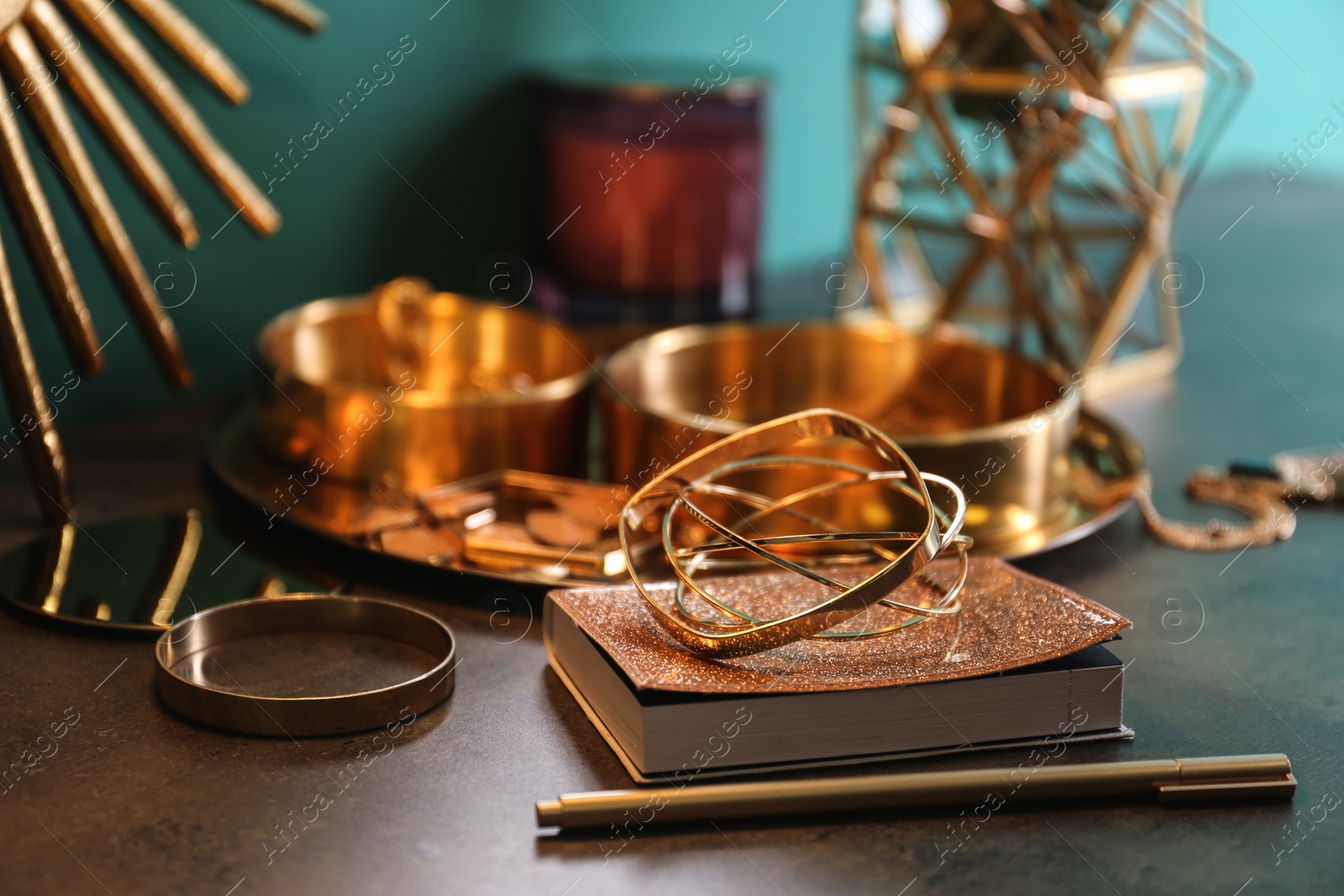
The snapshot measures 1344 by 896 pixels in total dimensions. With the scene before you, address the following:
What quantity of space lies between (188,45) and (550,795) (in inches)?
20.4

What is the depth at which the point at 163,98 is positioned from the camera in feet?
2.65

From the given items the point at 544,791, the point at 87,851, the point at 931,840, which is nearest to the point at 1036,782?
the point at 931,840

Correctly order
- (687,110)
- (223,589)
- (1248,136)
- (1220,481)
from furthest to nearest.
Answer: (1248,136)
(687,110)
(1220,481)
(223,589)

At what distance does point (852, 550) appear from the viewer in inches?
29.8

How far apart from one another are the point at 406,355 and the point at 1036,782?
0.53m

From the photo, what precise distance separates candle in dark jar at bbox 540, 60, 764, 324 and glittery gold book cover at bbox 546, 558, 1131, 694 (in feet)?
1.73

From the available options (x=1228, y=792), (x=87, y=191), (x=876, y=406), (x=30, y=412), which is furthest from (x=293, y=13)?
(x=1228, y=792)

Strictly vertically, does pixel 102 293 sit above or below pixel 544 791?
above

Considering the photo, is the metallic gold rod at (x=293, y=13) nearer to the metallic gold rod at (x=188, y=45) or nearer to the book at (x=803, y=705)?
the metallic gold rod at (x=188, y=45)

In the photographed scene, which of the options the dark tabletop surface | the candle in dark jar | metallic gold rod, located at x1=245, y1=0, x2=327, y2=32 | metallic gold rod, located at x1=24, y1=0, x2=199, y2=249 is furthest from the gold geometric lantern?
metallic gold rod, located at x1=24, y1=0, x2=199, y2=249

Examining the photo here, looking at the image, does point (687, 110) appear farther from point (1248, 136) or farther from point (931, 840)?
point (1248, 136)

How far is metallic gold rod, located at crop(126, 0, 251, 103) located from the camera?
83 centimetres

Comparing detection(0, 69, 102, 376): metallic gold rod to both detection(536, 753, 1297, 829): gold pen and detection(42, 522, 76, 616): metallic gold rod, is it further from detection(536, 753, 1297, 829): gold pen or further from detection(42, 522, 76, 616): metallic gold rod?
detection(536, 753, 1297, 829): gold pen

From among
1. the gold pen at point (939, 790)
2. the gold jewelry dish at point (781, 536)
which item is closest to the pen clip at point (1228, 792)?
the gold pen at point (939, 790)
